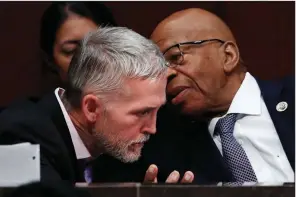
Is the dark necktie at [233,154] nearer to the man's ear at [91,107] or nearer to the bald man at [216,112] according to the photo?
the bald man at [216,112]

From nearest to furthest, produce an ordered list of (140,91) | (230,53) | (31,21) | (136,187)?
1. (136,187)
2. (140,91)
3. (230,53)
4. (31,21)

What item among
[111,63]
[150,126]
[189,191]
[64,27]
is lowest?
[189,191]

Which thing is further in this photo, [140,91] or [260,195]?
[140,91]

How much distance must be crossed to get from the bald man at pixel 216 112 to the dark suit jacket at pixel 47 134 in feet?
0.85

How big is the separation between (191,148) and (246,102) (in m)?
0.17

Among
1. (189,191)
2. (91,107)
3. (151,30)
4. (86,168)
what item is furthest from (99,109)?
(151,30)

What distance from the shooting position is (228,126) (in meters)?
1.85

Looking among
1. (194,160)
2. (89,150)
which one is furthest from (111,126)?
(194,160)

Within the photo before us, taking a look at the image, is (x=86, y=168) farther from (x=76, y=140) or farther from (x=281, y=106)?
(x=281, y=106)

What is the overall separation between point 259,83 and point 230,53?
10cm

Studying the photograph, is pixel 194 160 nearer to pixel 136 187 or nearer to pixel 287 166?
pixel 287 166

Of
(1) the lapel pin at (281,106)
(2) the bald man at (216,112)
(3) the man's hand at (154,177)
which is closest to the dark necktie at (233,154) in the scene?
(2) the bald man at (216,112)

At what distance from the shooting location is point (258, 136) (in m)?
1.85

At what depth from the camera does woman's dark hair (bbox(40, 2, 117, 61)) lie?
6.38ft
